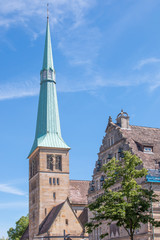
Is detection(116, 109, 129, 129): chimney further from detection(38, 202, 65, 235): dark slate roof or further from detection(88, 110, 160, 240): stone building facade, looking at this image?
detection(38, 202, 65, 235): dark slate roof

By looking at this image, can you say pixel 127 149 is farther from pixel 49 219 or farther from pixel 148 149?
pixel 49 219

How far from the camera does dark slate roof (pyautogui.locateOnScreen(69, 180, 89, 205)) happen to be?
82125mm

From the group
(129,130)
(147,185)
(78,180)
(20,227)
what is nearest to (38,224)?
(78,180)

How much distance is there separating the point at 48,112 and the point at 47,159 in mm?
10165

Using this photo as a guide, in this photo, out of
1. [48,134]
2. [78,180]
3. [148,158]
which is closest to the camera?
[148,158]

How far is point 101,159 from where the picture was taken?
2160 inches

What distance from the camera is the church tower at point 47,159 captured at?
76875 mm

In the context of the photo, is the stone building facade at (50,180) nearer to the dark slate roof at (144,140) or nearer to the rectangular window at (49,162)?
the rectangular window at (49,162)

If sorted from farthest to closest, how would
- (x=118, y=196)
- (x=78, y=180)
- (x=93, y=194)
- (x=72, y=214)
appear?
(x=78, y=180)
(x=72, y=214)
(x=93, y=194)
(x=118, y=196)

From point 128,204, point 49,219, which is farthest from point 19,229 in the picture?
point 128,204

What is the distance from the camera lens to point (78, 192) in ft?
278

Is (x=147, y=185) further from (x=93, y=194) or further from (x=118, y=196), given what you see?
(x=93, y=194)

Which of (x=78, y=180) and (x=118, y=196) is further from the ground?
(x=78, y=180)

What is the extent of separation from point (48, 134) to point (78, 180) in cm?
1366
